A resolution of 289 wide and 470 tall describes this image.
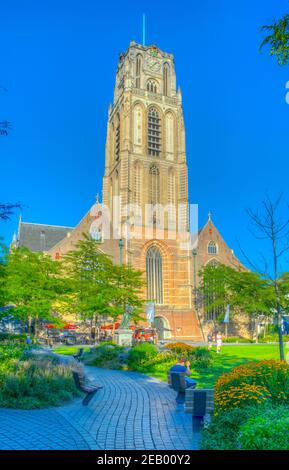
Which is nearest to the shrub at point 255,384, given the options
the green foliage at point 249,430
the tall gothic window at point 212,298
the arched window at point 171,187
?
the green foliage at point 249,430

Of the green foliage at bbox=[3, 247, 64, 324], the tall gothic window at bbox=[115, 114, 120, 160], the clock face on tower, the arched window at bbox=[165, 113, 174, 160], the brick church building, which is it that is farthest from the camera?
the clock face on tower

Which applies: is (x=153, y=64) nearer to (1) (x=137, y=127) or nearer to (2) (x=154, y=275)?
(1) (x=137, y=127)

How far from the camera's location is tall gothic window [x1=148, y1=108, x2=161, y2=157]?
2138 inches

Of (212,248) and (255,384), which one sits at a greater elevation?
(212,248)

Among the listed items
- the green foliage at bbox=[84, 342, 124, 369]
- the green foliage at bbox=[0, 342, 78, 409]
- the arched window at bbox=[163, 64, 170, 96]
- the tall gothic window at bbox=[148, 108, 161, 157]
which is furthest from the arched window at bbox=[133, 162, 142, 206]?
the green foliage at bbox=[0, 342, 78, 409]

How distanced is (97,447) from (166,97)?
187ft

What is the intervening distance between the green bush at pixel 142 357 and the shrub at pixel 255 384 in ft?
29.1

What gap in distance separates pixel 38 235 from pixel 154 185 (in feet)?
57.9

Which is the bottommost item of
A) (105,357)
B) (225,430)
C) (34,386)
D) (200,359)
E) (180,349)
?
(105,357)

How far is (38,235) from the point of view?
5288 centimetres

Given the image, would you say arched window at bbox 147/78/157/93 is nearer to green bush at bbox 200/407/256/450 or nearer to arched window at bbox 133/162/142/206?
arched window at bbox 133/162/142/206

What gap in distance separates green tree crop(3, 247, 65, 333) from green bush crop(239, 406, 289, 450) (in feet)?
71.3

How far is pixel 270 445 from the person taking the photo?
5.00m

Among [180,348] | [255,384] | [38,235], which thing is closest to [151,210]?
[38,235]
